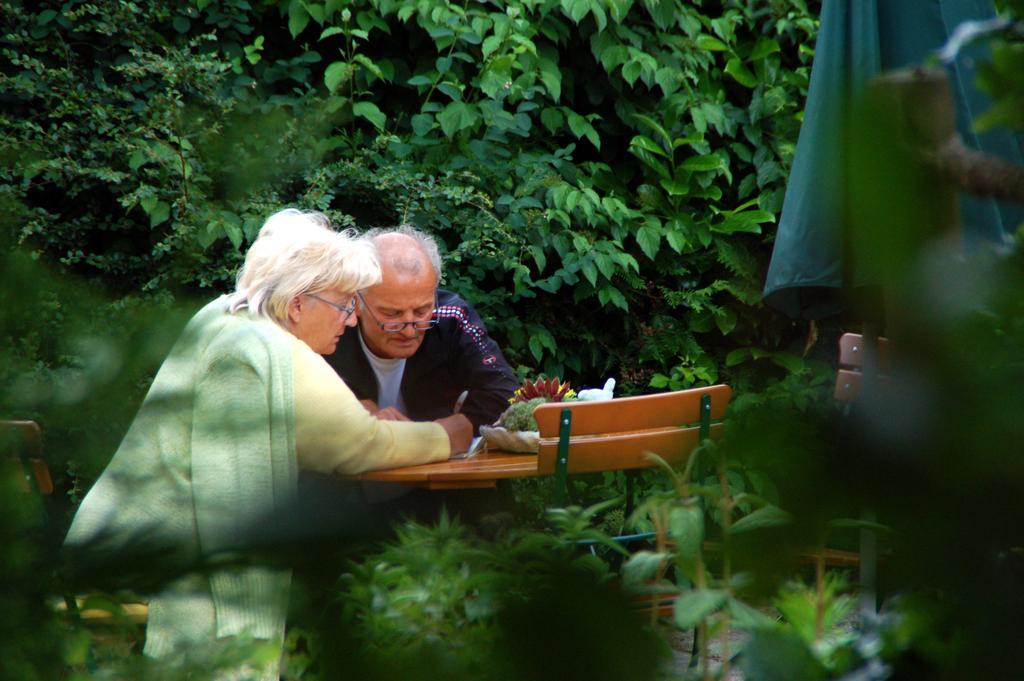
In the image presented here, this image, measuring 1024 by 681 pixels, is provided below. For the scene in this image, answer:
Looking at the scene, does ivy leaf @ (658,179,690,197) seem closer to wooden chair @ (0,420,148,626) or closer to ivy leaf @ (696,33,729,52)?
ivy leaf @ (696,33,729,52)

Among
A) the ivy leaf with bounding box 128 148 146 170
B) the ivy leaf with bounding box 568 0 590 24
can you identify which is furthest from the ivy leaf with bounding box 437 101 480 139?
the ivy leaf with bounding box 128 148 146 170

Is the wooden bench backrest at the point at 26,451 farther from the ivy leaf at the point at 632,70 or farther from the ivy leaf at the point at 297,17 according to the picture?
the ivy leaf at the point at 632,70

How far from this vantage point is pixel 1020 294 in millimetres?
332

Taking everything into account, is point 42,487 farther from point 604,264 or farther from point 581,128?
point 581,128

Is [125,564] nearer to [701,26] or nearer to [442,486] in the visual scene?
[442,486]

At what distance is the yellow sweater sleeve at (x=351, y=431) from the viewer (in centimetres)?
219

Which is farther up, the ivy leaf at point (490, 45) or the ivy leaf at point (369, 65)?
the ivy leaf at point (490, 45)

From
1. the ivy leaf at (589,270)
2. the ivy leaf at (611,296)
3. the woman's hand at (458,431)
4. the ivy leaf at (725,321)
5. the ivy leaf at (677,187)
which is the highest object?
the ivy leaf at (677,187)

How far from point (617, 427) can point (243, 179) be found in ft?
8.35

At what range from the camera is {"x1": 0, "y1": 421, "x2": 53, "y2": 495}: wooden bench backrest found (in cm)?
41

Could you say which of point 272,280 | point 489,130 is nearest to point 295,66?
point 489,130

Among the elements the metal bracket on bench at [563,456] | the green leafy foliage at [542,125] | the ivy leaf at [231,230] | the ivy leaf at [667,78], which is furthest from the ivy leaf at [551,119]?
the ivy leaf at [231,230]

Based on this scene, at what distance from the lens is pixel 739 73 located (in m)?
5.26

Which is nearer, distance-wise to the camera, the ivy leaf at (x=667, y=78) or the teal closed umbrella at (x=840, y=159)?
the teal closed umbrella at (x=840, y=159)
